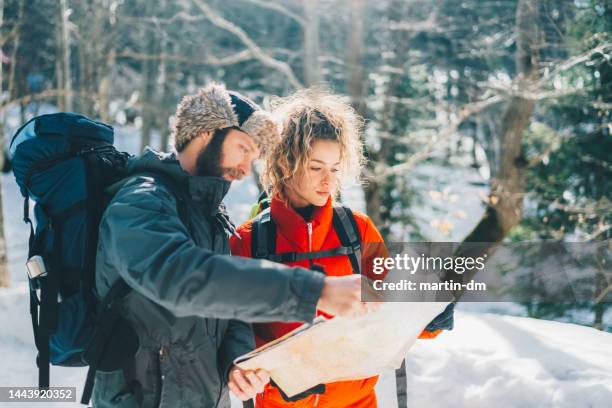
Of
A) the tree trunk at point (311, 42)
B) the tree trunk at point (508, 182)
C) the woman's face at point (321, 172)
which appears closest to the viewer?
the woman's face at point (321, 172)

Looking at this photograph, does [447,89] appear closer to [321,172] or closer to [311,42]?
[311,42]

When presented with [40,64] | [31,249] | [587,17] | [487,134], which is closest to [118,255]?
[31,249]

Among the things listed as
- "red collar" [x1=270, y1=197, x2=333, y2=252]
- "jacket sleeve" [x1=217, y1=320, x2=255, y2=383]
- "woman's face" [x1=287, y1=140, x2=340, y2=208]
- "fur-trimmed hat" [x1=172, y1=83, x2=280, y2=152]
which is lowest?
"jacket sleeve" [x1=217, y1=320, x2=255, y2=383]

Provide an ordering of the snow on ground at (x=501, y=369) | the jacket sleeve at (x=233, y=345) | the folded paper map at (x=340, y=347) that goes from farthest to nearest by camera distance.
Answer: the snow on ground at (x=501, y=369) < the jacket sleeve at (x=233, y=345) < the folded paper map at (x=340, y=347)

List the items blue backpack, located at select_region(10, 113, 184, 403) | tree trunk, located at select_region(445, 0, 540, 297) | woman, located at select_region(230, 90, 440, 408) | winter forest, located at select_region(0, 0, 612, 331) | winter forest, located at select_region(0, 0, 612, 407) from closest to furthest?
blue backpack, located at select_region(10, 113, 184, 403) < woman, located at select_region(230, 90, 440, 408) < winter forest, located at select_region(0, 0, 612, 407) < winter forest, located at select_region(0, 0, 612, 331) < tree trunk, located at select_region(445, 0, 540, 297)

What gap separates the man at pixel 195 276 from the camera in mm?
1499

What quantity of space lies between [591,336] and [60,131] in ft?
14.8

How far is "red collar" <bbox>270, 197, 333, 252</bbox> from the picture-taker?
8.25 ft

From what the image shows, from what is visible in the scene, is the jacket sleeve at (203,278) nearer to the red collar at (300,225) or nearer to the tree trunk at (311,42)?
the red collar at (300,225)

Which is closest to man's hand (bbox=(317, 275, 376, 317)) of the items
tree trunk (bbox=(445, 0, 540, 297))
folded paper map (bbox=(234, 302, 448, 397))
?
folded paper map (bbox=(234, 302, 448, 397))

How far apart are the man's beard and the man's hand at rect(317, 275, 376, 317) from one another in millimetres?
612

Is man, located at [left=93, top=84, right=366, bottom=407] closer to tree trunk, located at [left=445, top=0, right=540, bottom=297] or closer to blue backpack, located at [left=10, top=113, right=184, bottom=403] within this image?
blue backpack, located at [left=10, top=113, right=184, bottom=403]

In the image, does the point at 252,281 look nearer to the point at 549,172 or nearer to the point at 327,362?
the point at 327,362

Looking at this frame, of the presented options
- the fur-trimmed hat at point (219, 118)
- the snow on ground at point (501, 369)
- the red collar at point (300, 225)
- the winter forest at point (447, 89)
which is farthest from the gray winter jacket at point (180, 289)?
the snow on ground at point (501, 369)
